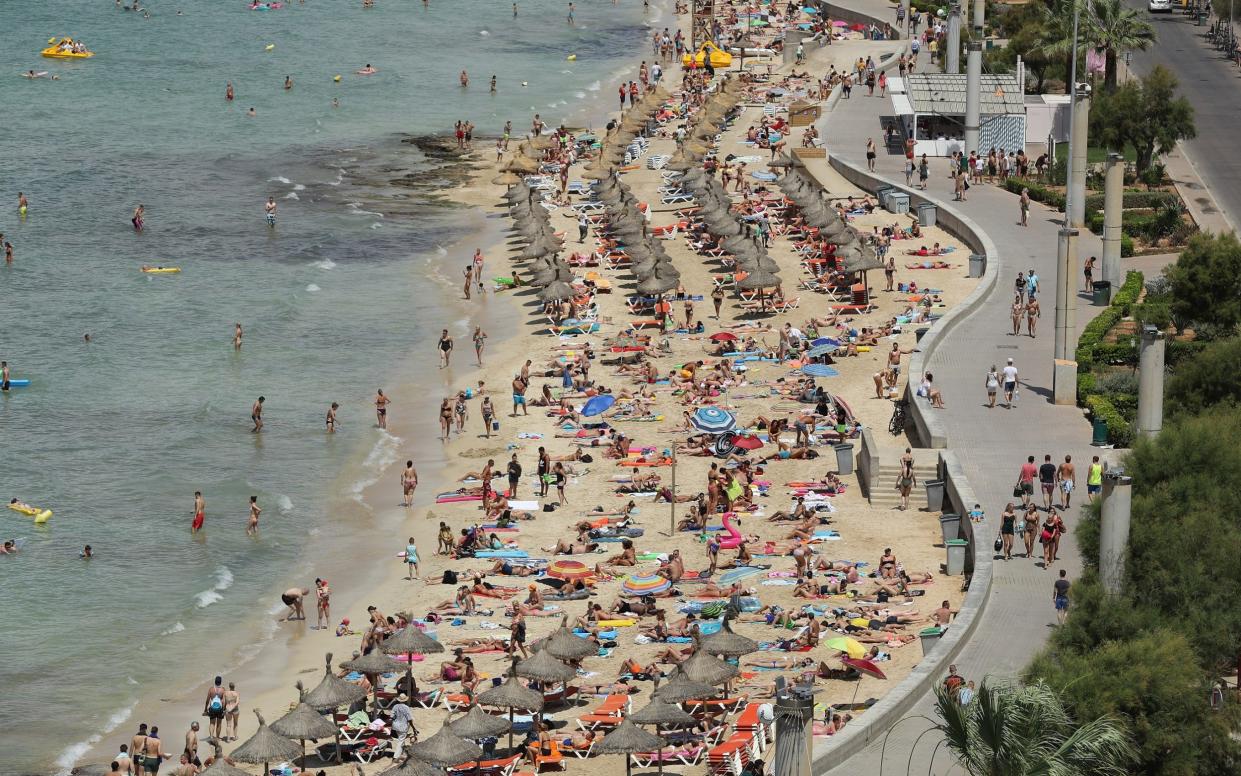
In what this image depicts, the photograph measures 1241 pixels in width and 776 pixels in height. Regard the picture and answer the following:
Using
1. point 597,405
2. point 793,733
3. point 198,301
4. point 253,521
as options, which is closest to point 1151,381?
point 793,733

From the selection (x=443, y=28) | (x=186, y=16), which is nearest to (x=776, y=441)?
(x=443, y=28)

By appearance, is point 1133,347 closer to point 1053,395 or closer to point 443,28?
point 1053,395

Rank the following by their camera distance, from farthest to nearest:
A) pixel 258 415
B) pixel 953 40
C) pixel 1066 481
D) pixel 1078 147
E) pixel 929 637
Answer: pixel 953 40
pixel 1078 147
pixel 258 415
pixel 1066 481
pixel 929 637

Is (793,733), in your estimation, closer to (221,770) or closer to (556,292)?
(221,770)

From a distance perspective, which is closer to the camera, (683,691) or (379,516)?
(683,691)

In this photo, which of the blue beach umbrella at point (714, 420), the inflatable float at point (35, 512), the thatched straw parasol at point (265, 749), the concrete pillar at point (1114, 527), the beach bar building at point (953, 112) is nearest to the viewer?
the concrete pillar at point (1114, 527)

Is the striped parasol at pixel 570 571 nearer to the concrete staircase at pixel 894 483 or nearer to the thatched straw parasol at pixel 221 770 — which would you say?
the concrete staircase at pixel 894 483

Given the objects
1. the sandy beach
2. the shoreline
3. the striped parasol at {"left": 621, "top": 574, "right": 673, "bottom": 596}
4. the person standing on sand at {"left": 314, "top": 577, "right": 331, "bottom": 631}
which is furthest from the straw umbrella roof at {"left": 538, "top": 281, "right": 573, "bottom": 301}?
the striped parasol at {"left": 621, "top": 574, "right": 673, "bottom": 596}

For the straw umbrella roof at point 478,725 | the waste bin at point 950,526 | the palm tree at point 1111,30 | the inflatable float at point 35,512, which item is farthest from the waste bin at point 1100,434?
the palm tree at point 1111,30
